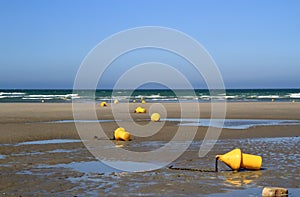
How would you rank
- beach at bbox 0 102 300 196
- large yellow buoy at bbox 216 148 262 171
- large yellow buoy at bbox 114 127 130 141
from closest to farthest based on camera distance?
1. beach at bbox 0 102 300 196
2. large yellow buoy at bbox 216 148 262 171
3. large yellow buoy at bbox 114 127 130 141

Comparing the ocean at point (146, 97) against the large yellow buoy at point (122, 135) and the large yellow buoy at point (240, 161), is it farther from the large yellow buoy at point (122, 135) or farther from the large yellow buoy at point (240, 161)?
the large yellow buoy at point (240, 161)

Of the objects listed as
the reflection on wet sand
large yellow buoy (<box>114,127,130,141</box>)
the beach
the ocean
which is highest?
the ocean

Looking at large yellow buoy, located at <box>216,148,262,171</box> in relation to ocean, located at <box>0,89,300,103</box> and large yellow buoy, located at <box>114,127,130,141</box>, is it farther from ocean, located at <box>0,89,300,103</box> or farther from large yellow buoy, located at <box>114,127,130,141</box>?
ocean, located at <box>0,89,300,103</box>

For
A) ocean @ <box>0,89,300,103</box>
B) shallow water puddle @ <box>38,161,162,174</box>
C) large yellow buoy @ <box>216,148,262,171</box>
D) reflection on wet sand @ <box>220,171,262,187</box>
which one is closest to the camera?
reflection on wet sand @ <box>220,171,262,187</box>

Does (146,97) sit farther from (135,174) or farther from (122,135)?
(135,174)

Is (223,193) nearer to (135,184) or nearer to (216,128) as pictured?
(135,184)

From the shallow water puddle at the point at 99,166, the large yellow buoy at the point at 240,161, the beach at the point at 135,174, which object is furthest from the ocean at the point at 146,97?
the large yellow buoy at the point at 240,161

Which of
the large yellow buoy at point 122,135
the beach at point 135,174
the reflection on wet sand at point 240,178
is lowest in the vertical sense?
the reflection on wet sand at point 240,178

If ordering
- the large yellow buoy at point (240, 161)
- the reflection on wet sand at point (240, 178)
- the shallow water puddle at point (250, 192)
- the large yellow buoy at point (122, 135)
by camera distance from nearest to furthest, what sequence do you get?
the shallow water puddle at point (250, 192) < the reflection on wet sand at point (240, 178) < the large yellow buoy at point (240, 161) < the large yellow buoy at point (122, 135)

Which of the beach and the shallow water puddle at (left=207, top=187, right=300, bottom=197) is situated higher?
the beach

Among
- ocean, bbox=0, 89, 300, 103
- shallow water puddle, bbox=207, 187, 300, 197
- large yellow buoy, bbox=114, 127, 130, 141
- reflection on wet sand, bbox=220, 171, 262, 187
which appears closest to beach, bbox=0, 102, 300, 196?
reflection on wet sand, bbox=220, 171, 262, 187

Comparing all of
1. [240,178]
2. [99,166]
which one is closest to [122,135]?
[99,166]

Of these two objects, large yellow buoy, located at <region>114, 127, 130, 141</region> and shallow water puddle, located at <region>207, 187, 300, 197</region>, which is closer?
shallow water puddle, located at <region>207, 187, 300, 197</region>

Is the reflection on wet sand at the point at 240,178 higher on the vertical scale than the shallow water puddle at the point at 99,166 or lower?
lower
